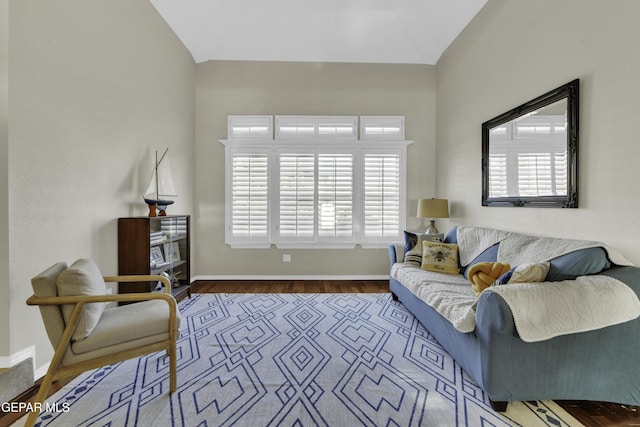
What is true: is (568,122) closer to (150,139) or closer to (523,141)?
(523,141)

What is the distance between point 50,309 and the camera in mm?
1571

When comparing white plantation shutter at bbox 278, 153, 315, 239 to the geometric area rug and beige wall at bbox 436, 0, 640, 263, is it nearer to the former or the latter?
the geometric area rug

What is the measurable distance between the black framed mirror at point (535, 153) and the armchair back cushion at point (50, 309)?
3.61 m

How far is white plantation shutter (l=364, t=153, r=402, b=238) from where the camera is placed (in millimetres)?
4367

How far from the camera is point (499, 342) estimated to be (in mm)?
1609

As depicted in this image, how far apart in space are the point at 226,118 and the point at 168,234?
213cm

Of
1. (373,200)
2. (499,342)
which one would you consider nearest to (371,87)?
(373,200)

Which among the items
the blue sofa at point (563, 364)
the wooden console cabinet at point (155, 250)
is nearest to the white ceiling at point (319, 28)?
the wooden console cabinet at point (155, 250)

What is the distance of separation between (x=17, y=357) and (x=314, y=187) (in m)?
3.46

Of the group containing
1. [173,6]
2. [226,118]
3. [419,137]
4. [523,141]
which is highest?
[173,6]

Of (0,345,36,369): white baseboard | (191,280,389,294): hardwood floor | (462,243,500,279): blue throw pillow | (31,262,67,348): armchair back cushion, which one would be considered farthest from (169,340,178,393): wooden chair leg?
(462,243,500,279): blue throw pillow

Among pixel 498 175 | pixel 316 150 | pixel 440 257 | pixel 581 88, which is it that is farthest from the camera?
pixel 316 150

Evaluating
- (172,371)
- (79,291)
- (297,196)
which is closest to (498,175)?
(297,196)

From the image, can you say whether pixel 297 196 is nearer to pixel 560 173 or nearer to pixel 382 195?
pixel 382 195
